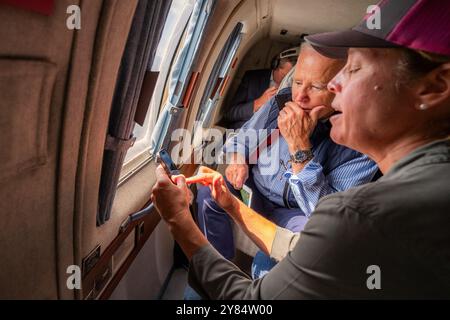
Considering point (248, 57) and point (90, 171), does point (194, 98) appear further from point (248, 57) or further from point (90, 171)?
point (248, 57)

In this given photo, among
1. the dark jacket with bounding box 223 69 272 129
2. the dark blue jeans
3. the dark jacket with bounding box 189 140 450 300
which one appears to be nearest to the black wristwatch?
the dark blue jeans

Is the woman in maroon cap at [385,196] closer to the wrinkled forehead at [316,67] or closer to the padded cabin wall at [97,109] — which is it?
the padded cabin wall at [97,109]

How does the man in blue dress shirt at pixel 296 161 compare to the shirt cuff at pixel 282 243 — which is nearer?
the shirt cuff at pixel 282 243

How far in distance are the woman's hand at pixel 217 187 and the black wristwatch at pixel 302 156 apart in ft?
1.45

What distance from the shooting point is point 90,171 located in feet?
3.03

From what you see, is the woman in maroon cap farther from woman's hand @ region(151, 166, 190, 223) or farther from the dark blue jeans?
the dark blue jeans

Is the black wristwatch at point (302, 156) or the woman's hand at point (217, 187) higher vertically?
the black wristwatch at point (302, 156)

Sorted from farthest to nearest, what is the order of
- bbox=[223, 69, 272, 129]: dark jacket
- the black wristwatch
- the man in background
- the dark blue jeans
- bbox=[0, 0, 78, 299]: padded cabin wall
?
bbox=[223, 69, 272, 129]: dark jacket → the man in background → the dark blue jeans → the black wristwatch → bbox=[0, 0, 78, 299]: padded cabin wall

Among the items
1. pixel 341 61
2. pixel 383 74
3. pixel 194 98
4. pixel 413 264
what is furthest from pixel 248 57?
pixel 413 264

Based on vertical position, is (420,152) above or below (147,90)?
below

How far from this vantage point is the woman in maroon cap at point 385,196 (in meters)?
0.62

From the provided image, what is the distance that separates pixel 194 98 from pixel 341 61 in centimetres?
151

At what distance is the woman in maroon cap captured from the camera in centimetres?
62

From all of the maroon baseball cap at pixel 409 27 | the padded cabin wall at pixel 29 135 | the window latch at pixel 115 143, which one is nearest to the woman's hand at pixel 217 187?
the window latch at pixel 115 143
